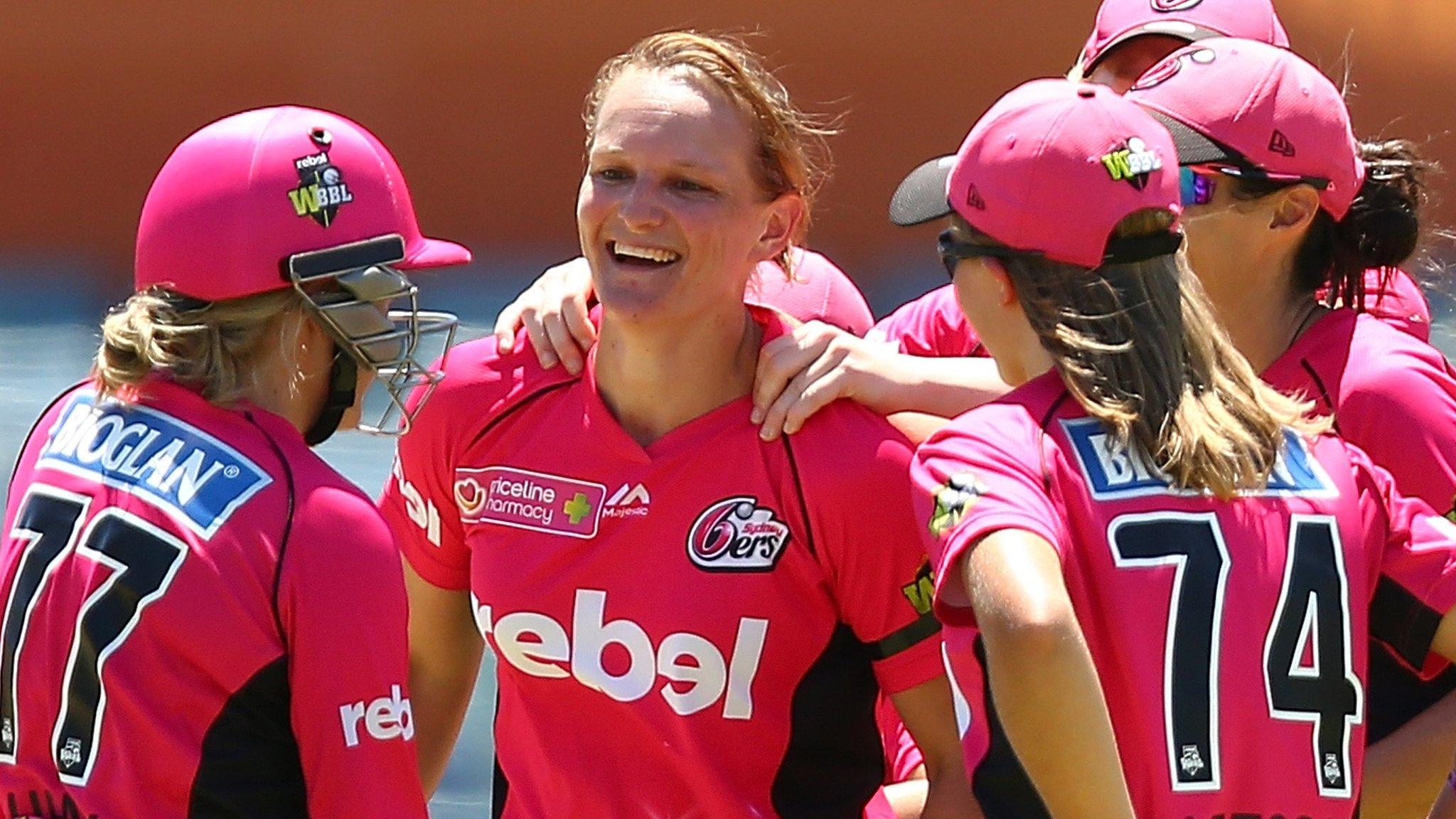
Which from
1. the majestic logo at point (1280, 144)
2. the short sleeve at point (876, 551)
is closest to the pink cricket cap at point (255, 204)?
the short sleeve at point (876, 551)

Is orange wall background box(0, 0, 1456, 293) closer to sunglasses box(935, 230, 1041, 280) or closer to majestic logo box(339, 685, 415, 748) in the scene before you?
sunglasses box(935, 230, 1041, 280)

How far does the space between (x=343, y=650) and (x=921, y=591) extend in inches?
32.0

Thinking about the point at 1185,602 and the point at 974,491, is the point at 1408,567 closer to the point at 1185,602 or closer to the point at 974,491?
the point at 1185,602

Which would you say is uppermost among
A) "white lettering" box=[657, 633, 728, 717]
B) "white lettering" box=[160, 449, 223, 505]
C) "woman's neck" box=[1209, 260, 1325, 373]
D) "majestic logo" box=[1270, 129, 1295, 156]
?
"white lettering" box=[160, 449, 223, 505]

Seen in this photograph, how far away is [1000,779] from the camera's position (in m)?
2.24

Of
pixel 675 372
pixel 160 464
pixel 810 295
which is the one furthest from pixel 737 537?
pixel 160 464

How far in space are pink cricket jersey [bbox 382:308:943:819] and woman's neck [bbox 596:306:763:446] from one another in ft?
0.12

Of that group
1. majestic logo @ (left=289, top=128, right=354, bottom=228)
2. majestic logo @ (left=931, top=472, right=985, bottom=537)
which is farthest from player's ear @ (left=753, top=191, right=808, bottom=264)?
majestic logo @ (left=931, top=472, right=985, bottom=537)

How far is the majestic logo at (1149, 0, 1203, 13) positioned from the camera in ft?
11.0

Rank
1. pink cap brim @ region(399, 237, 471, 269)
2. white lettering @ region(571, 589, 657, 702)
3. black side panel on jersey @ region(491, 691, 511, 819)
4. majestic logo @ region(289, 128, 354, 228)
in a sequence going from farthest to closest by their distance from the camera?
black side panel on jersey @ region(491, 691, 511, 819), white lettering @ region(571, 589, 657, 702), pink cap brim @ region(399, 237, 471, 269), majestic logo @ region(289, 128, 354, 228)

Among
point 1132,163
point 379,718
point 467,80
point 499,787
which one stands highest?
point 1132,163

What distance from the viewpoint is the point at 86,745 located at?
221cm

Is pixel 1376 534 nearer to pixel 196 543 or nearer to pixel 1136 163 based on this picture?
pixel 1136 163

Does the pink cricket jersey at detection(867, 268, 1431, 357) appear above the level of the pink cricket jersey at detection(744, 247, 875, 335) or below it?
below
